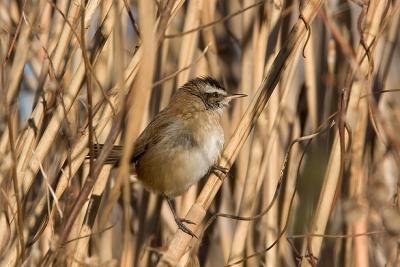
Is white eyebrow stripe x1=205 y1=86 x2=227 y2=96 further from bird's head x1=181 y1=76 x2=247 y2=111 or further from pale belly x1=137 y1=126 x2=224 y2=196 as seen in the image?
pale belly x1=137 y1=126 x2=224 y2=196

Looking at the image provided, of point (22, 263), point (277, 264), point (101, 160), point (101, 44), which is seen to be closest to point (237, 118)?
point (277, 264)

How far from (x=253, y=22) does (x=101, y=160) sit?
186cm

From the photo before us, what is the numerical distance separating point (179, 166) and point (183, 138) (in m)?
0.14

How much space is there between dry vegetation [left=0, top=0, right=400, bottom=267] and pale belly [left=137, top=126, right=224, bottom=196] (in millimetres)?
131

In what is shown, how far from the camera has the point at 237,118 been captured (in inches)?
132

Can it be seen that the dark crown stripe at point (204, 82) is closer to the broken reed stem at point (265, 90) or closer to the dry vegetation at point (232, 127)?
the dry vegetation at point (232, 127)

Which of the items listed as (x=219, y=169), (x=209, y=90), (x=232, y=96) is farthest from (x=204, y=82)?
(x=219, y=169)

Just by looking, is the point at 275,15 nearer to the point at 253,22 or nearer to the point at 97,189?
the point at 253,22

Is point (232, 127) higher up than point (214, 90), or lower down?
lower down

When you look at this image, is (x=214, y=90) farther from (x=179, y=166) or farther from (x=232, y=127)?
(x=179, y=166)

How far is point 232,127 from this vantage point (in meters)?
3.37

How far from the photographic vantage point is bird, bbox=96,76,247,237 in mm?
3166

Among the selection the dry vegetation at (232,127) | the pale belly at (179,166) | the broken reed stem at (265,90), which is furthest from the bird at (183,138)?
the broken reed stem at (265,90)

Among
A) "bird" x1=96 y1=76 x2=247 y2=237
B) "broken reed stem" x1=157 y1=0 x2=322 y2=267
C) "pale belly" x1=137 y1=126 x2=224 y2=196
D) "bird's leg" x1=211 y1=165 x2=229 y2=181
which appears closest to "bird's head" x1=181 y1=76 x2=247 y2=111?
"bird" x1=96 y1=76 x2=247 y2=237
